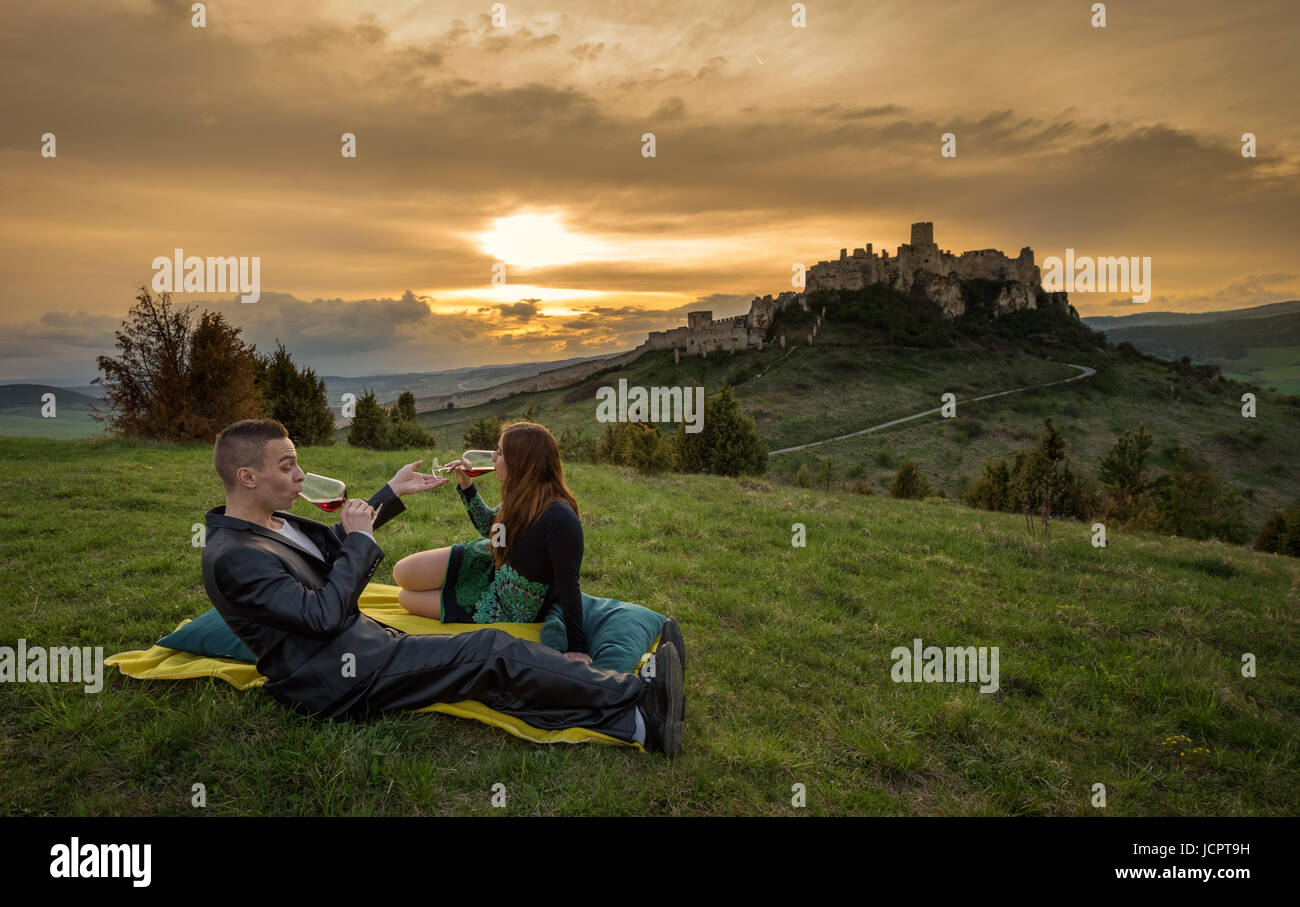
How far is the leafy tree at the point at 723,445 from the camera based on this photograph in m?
28.2

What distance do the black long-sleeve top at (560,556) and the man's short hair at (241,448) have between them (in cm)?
193

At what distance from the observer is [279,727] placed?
4.41 m

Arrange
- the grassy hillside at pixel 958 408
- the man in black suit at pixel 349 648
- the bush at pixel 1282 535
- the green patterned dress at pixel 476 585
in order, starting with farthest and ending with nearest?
the grassy hillside at pixel 958 408 < the bush at pixel 1282 535 < the green patterned dress at pixel 476 585 < the man in black suit at pixel 349 648

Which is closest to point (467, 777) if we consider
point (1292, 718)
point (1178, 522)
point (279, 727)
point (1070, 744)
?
point (279, 727)

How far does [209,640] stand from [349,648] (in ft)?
5.74

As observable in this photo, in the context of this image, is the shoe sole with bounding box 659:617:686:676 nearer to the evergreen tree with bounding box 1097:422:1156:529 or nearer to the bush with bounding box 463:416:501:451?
the bush with bounding box 463:416:501:451

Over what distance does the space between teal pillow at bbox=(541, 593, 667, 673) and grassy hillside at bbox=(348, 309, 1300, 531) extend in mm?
43444

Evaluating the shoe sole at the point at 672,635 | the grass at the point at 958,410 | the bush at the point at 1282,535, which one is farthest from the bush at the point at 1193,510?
the shoe sole at the point at 672,635

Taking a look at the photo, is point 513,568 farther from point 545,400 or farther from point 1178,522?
point 545,400

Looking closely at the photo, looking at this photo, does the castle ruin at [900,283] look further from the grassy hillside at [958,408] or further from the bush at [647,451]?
the bush at [647,451]

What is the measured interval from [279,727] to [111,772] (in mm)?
940

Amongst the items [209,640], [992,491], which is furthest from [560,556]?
[992,491]

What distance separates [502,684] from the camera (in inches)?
178

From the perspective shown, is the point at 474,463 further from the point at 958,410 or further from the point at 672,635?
the point at 958,410
